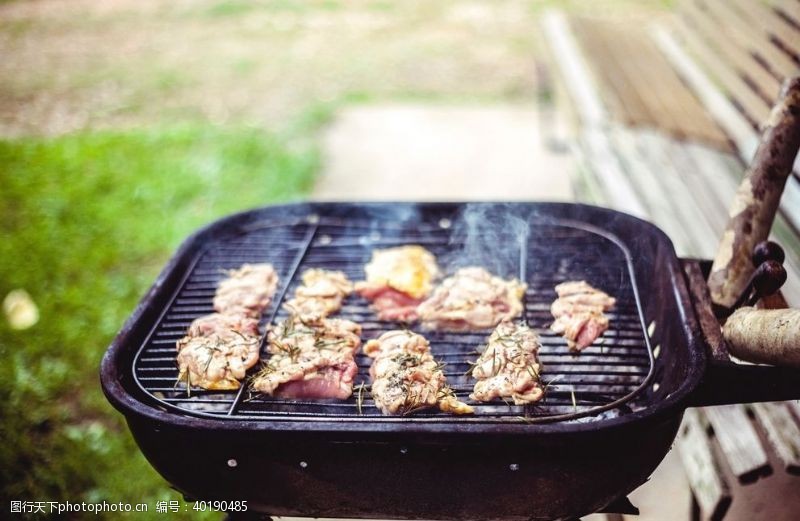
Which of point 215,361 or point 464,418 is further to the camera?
point 215,361

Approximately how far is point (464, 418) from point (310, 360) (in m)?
0.71

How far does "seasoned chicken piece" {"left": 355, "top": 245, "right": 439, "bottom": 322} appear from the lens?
2969mm

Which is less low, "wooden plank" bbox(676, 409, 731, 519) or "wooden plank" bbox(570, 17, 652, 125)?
"wooden plank" bbox(570, 17, 652, 125)

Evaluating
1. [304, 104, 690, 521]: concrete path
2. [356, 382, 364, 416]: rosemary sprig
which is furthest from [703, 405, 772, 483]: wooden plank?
[304, 104, 690, 521]: concrete path

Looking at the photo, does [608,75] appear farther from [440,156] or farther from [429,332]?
[429,332]

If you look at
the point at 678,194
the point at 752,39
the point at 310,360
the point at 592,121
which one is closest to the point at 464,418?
the point at 310,360

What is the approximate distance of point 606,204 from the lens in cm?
459

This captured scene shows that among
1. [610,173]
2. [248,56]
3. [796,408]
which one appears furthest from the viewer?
[248,56]

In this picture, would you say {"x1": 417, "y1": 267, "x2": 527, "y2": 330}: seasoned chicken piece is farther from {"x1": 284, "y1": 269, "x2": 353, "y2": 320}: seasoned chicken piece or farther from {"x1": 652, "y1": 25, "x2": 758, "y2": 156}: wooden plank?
{"x1": 652, "y1": 25, "x2": 758, "y2": 156}: wooden plank

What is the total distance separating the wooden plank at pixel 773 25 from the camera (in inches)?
161

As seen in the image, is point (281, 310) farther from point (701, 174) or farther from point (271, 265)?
point (701, 174)

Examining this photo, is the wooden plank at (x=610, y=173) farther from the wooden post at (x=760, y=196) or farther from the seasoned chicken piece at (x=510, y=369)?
the seasoned chicken piece at (x=510, y=369)

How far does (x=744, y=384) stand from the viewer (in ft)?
7.12

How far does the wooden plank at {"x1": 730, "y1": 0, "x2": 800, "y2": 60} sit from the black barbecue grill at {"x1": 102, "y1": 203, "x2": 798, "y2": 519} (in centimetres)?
215
